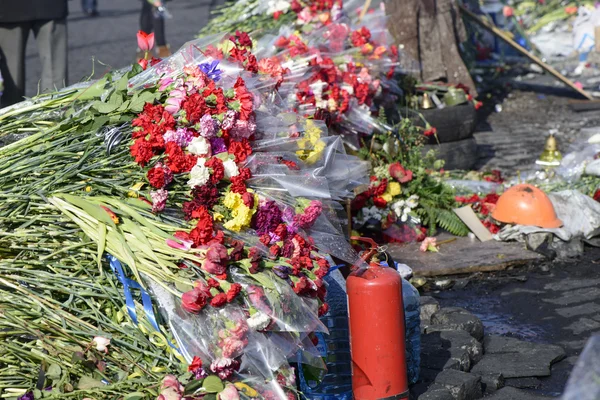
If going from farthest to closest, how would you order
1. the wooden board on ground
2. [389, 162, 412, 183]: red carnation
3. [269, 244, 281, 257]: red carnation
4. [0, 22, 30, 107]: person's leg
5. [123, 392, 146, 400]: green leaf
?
1. [0, 22, 30, 107]: person's leg
2. [389, 162, 412, 183]: red carnation
3. the wooden board on ground
4. [269, 244, 281, 257]: red carnation
5. [123, 392, 146, 400]: green leaf

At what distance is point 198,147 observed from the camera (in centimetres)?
366

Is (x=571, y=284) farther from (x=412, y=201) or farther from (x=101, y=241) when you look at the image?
(x=101, y=241)

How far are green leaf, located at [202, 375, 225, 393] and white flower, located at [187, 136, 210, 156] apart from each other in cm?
92

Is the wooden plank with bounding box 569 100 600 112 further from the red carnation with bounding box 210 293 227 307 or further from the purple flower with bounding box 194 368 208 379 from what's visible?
the purple flower with bounding box 194 368 208 379

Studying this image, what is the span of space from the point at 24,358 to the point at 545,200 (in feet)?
13.6

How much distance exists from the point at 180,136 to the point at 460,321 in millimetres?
1769

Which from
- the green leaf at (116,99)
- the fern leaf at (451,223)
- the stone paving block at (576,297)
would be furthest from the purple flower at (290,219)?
the fern leaf at (451,223)

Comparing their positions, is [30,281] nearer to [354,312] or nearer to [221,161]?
[221,161]

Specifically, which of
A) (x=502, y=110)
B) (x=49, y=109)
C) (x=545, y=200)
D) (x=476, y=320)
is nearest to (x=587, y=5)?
(x=502, y=110)

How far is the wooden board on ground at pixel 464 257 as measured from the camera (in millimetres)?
5875

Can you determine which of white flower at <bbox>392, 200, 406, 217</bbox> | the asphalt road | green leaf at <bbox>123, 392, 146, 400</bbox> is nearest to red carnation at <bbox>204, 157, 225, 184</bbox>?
green leaf at <bbox>123, 392, 146, 400</bbox>

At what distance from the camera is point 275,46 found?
689cm

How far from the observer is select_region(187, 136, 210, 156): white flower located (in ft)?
12.0

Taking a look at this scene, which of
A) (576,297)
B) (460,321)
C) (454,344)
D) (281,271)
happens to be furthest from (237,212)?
(576,297)
